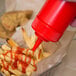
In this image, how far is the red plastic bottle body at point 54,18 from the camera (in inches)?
10.2

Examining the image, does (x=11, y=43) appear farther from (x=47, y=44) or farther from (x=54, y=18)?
(x=54, y=18)

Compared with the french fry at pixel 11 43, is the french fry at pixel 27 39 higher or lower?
higher

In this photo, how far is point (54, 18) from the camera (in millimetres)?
263

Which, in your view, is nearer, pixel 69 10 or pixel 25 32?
pixel 69 10

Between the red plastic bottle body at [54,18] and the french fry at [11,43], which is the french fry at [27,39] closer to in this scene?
the french fry at [11,43]

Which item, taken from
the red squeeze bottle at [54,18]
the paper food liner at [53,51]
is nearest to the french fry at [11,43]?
the paper food liner at [53,51]

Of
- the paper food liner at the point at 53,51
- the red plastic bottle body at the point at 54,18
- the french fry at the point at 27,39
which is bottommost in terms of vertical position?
the french fry at the point at 27,39

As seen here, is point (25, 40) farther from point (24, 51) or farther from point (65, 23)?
point (65, 23)

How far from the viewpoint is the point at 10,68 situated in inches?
15.4

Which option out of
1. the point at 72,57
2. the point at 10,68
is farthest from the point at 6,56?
the point at 72,57

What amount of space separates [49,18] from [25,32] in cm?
→ 22

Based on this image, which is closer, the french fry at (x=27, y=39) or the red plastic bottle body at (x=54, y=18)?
the red plastic bottle body at (x=54, y=18)

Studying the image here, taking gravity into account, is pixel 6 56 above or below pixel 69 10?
below

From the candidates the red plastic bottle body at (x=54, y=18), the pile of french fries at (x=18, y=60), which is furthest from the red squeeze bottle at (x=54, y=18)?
the pile of french fries at (x=18, y=60)
